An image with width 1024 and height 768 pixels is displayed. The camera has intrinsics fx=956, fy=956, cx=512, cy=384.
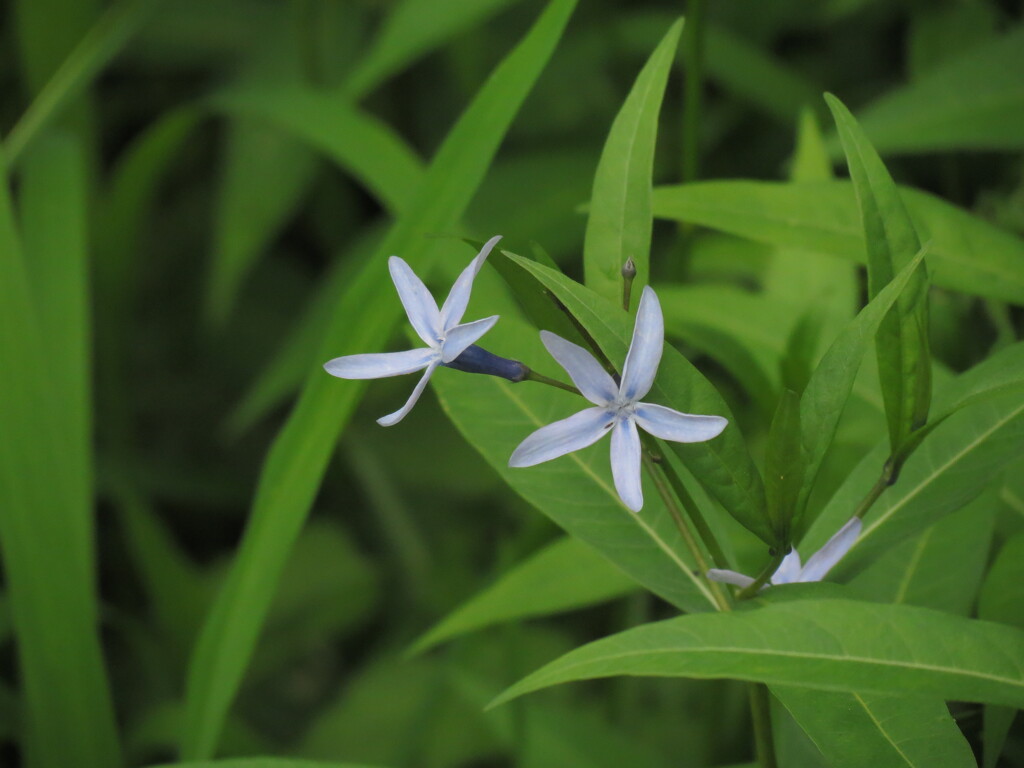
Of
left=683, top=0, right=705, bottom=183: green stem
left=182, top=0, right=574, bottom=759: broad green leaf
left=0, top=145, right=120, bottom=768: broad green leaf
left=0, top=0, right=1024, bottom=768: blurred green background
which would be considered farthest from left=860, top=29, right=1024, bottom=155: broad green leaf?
left=0, top=145, right=120, bottom=768: broad green leaf

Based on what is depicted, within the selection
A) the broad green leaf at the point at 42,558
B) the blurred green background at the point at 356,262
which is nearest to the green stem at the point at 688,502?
the blurred green background at the point at 356,262

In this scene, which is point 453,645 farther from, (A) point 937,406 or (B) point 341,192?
(A) point 937,406

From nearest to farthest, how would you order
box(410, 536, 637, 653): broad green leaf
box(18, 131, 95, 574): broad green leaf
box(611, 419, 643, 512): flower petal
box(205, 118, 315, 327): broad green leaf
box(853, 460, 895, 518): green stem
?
1. box(611, 419, 643, 512): flower petal
2. box(853, 460, 895, 518): green stem
3. box(410, 536, 637, 653): broad green leaf
4. box(18, 131, 95, 574): broad green leaf
5. box(205, 118, 315, 327): broad green leaf

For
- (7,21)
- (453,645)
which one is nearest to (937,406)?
(453,645)

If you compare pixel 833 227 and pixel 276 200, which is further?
pixel 276 200

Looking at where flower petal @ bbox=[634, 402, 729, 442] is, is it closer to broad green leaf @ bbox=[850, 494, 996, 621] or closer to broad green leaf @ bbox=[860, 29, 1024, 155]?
broad green leaf @ bbox=[850, 494, 996, 621]
